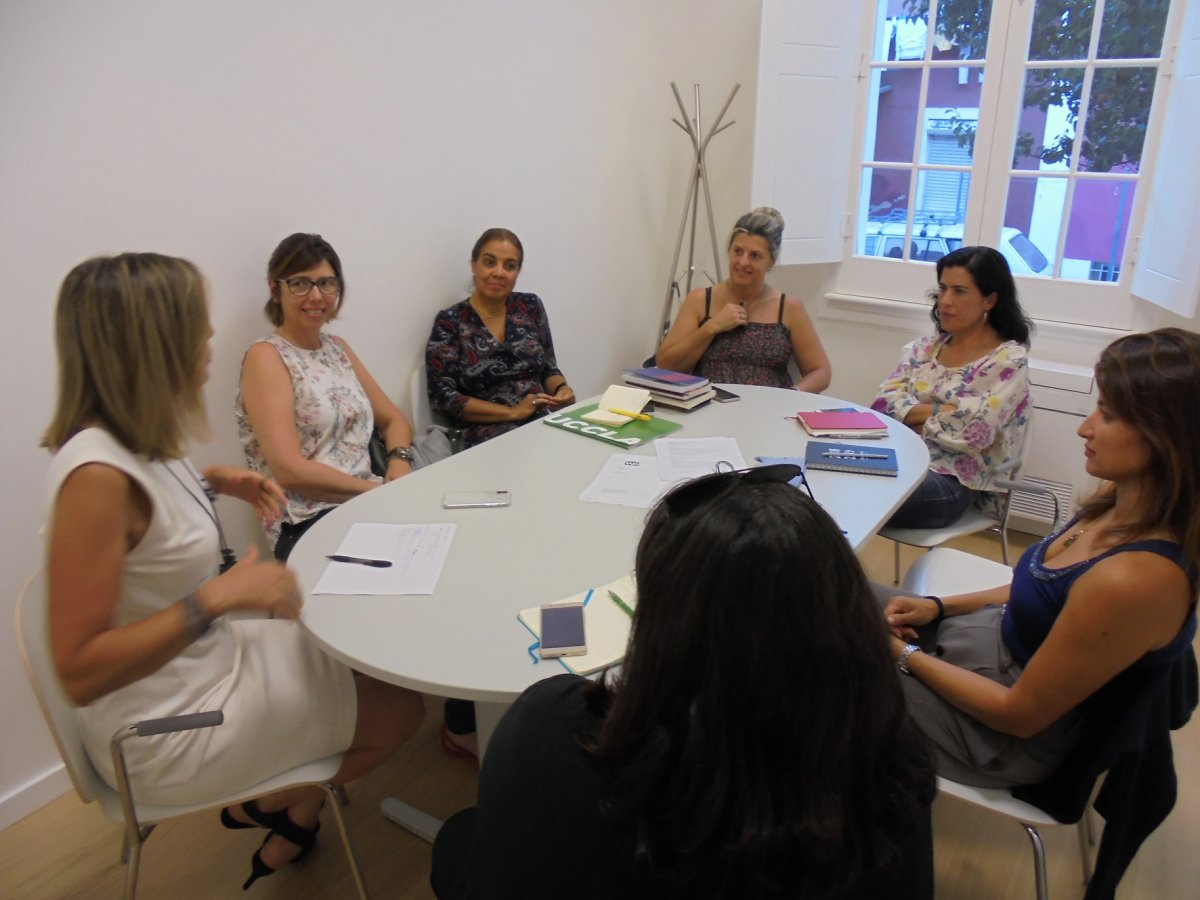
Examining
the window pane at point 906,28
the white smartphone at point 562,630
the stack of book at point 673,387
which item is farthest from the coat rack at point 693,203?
the white smartphone at point 562,630

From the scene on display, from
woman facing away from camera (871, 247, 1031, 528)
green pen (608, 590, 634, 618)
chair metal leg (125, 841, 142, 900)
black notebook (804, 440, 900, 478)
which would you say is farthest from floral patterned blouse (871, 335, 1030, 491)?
chair metal leg (125, 841, 142, 900)

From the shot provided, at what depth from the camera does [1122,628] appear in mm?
1146

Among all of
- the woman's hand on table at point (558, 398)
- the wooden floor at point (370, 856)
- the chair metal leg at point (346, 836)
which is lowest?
the wooden floor at point (370, 856)

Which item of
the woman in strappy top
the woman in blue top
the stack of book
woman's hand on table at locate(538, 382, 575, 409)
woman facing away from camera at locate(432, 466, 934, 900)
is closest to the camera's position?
woman facing away from camera at locate(432, 466, 934, 900)

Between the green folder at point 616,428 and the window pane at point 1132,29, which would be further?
the window pane at point 1132,29

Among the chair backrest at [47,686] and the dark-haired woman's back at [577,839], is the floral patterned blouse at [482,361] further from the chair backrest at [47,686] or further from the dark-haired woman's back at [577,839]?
the dark-haired woman's back at [577,839]

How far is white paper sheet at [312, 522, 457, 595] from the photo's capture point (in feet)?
4.80

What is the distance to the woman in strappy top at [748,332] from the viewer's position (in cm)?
306

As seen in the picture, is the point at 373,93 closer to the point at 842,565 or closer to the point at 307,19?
the point at 307,19

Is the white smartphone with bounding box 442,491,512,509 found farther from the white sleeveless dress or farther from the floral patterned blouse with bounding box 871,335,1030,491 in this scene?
the floral patterned blouse with bounding box 871,335,1030,491

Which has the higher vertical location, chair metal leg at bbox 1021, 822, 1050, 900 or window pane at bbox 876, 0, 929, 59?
window pane at bbox 876, 0, 929, 59

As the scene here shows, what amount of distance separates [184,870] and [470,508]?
3.35 feet

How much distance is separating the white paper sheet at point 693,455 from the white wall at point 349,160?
1.18 metres

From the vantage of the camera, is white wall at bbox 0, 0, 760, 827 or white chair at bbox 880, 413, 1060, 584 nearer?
white wall at bbox 0, 0, 760, 827
